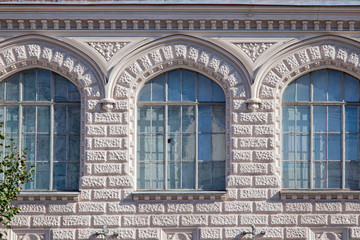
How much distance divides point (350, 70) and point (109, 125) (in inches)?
272

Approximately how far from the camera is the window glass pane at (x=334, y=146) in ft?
68.3

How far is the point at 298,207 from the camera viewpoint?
66.6 ft

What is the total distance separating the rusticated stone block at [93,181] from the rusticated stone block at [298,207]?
5082 millimetres

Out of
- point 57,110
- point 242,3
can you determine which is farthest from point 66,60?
point 242,3

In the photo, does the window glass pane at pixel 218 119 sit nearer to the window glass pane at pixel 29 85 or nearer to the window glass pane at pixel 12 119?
the window glass pane at pixel 29 85

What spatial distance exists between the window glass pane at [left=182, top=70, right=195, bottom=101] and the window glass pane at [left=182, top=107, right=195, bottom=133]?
1.02ft

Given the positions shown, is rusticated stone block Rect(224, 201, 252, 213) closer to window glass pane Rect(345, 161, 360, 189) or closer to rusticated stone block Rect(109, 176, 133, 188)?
rusticated stone block Rect(109, 176, 133, 188)

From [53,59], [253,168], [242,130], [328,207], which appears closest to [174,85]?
[242,130]

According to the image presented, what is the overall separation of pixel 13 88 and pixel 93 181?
353 cm

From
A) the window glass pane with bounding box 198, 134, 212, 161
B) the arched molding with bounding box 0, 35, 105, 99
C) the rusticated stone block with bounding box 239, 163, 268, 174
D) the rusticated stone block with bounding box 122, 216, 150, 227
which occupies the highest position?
the arched molding with bounding box 0, 35, 105, 99

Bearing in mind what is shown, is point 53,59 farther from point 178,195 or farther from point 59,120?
point 178,195

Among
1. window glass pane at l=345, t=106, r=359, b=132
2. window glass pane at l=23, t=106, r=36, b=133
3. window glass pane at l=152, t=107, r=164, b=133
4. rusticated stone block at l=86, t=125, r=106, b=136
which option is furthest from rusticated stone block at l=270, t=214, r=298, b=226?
window glass pane at l=23, t=106, r=36, b=133

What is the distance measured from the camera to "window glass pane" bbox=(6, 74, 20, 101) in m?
20.9

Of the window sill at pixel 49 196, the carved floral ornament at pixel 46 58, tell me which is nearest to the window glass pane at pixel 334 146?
the carved floral ornament at pixel 46 58
